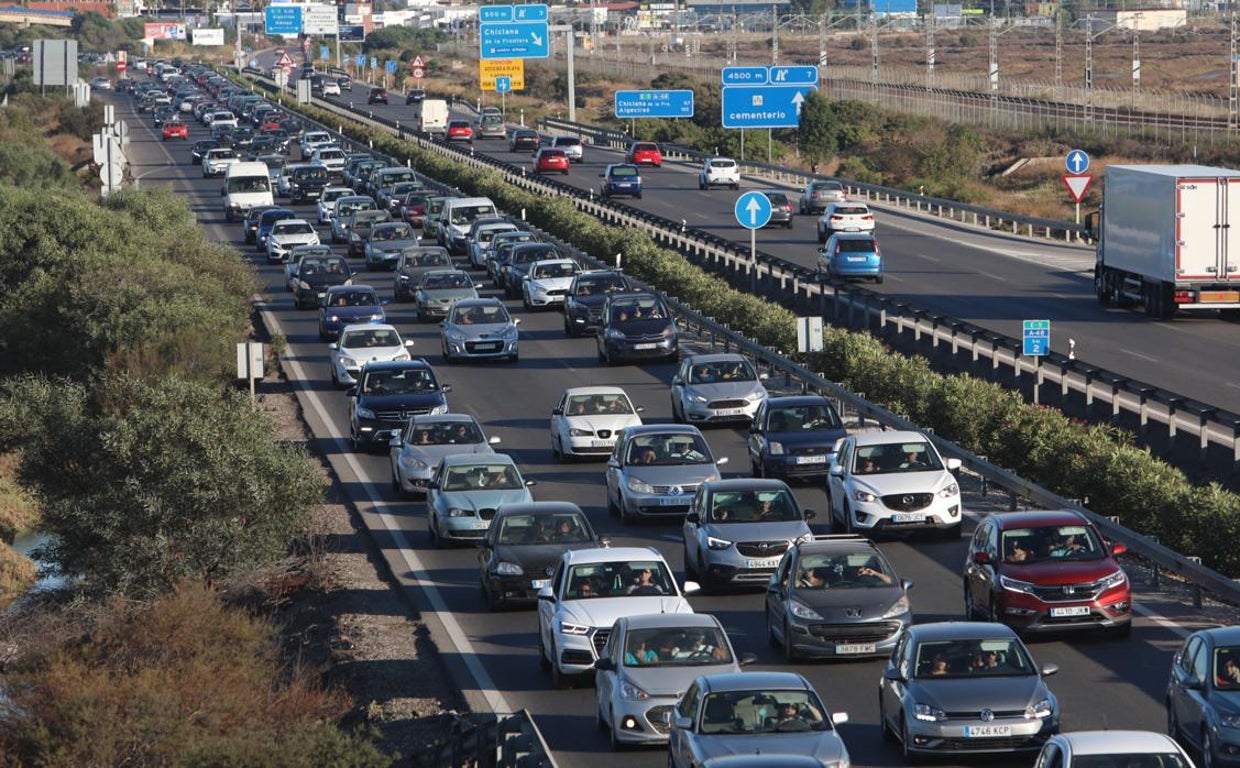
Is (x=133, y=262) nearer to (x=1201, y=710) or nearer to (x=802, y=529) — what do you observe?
(x=802, y=529)

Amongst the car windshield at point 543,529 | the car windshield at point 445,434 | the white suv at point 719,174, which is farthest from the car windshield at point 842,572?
the white suv at point 719,174

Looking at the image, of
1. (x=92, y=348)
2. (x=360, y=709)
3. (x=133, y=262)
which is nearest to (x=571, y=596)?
(x=360, y=709)

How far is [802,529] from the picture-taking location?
23.1 metres

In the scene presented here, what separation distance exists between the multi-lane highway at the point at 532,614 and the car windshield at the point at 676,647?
2.52 feet

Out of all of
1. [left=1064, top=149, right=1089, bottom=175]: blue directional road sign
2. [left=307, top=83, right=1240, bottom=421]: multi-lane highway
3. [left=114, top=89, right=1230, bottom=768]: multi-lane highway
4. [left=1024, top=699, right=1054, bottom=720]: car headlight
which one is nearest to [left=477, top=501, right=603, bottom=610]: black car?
[left=114, top=89, right=1230, bottom=768]: multi-lane highway

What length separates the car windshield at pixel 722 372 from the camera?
34.6 metres

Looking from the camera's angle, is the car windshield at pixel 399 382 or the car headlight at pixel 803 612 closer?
the car headlight at pixel 803 612

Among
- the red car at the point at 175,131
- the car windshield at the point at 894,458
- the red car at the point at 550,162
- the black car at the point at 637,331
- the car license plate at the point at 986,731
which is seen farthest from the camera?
the red car at the point at 175,131

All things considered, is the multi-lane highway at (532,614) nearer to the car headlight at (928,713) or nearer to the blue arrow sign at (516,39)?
the car headlight at (928,713)

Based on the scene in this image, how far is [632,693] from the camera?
17.0 meters

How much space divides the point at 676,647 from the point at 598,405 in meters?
15.0

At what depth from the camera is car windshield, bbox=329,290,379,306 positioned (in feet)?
153

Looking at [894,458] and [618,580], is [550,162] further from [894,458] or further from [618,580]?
[618,580]

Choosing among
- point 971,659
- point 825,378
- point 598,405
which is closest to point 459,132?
point 825,378
